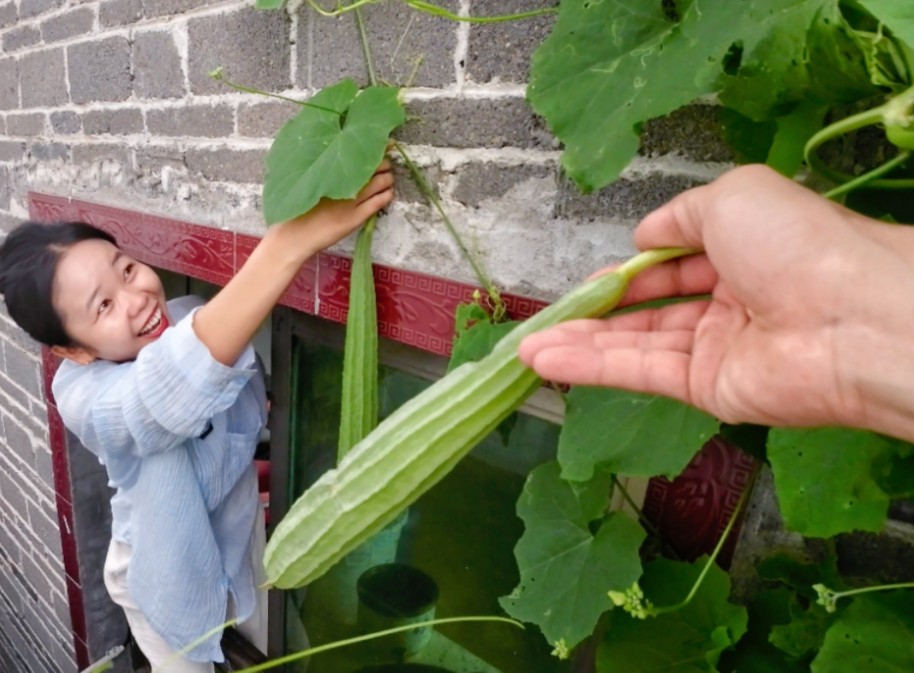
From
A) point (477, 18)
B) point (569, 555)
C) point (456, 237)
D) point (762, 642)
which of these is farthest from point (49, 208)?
point (762, 642)

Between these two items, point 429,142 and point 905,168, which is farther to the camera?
point 429,142

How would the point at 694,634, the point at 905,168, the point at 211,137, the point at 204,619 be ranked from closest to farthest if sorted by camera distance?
the point at 905,168, the point at 694,634, the point at 211,137, the point at 204,619

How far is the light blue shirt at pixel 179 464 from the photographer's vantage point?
4.16 ft

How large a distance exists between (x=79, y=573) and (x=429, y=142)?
2166mm

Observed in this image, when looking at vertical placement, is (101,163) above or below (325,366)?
above

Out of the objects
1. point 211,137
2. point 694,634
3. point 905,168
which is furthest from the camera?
point 211,137

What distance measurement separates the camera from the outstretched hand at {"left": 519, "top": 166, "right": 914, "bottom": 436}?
0.45m

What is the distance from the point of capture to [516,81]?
3.11 ft

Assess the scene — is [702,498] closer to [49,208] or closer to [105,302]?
[105,302]

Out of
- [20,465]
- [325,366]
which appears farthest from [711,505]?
[20,465]

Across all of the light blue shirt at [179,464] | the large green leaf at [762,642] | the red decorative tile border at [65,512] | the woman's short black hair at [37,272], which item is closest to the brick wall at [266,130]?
the red decorative tile border at [65,512]

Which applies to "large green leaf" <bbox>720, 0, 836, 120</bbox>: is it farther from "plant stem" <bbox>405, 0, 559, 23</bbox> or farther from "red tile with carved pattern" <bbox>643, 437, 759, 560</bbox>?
"red tile with carved pattern" <bbox>643, 437, 759, 560</bbox>

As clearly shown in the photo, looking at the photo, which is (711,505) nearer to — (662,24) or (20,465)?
(662,24)

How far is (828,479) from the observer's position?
1.98ft
